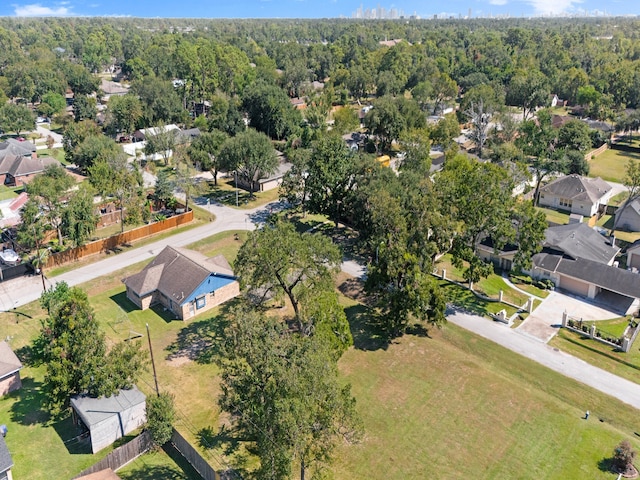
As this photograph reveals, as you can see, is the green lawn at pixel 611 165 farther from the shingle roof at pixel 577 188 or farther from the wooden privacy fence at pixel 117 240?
the wooden privacy fence at pixel 117 240

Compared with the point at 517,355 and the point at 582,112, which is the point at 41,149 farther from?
the point at 582,112

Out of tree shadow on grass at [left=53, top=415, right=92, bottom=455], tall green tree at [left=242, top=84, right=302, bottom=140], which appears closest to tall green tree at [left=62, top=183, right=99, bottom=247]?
tree shadow on grass at [left=53, top=415, right=92, bottom=455]

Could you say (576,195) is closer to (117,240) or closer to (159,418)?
(117,240)

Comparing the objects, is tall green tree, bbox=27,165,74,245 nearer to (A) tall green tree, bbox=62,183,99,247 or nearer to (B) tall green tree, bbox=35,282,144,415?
(A) tall green tree, bbox=62,183,99,247

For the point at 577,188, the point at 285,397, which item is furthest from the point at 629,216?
the point at 285,397

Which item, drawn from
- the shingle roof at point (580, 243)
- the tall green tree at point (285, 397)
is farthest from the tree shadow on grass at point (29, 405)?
the shingle roof at point (580, 243)

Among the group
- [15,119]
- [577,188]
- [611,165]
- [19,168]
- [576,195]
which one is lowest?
[611,165]

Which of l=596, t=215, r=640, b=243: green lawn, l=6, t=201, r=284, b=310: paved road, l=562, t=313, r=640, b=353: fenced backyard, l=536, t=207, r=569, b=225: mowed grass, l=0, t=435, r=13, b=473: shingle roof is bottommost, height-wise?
l=562, t=313, r=640, b=353: fenced backyard
